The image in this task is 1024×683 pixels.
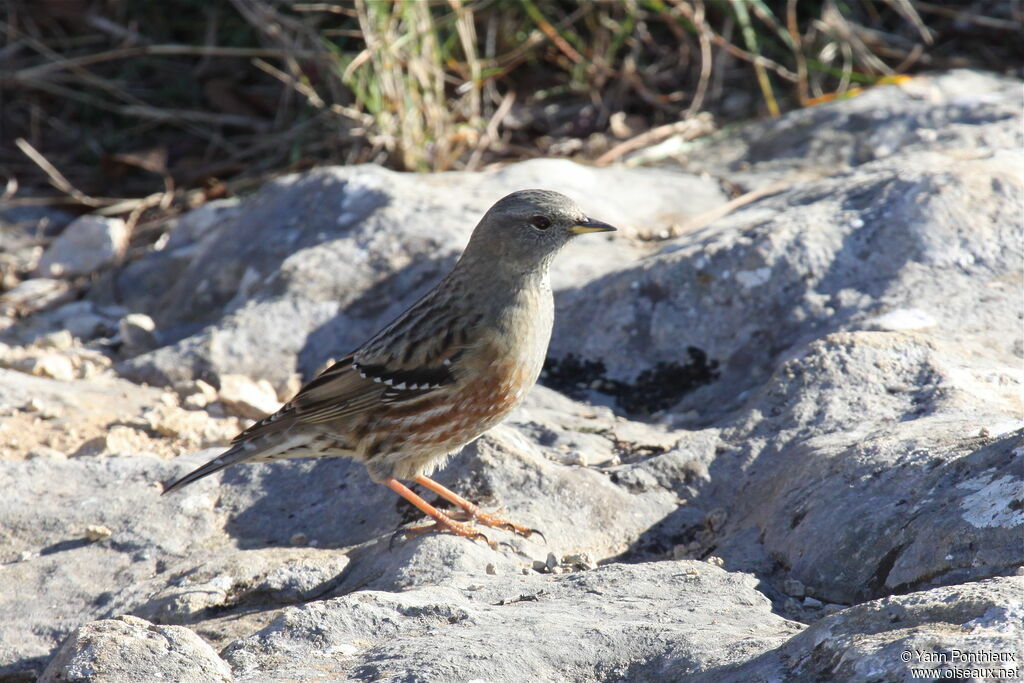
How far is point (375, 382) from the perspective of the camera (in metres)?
4.64

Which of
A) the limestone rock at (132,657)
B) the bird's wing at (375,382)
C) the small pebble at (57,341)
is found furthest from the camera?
the small pebble at (57,341)

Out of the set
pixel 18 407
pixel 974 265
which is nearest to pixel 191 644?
pixel 18 407

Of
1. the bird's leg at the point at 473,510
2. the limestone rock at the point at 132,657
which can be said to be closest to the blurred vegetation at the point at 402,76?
the bird's leg at the point at 473,510

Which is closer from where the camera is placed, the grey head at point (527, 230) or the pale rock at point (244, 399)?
the grey head at point (527, 230)

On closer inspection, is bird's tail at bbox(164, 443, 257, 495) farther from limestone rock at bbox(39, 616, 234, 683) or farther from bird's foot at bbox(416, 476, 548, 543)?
limestone rock at bbox(39, 616, 234, 683)

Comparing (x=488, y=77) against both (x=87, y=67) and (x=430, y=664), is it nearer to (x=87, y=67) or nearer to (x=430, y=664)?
(x=87, y=67)

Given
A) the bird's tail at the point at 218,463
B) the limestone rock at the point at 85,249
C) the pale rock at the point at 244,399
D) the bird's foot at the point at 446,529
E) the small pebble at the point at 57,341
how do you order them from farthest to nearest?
the limestone rock at the point at 85,249 → the small pebble at the point at 57,341 → the pale rock at the point at 244,399 → the bird's tail at the point at 218,463 → the bird's foot at the point at 446,529

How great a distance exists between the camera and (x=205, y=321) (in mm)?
6578

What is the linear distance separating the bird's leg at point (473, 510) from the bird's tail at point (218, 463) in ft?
2.39

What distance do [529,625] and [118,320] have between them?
493cm

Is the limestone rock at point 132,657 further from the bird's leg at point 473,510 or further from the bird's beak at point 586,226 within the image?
the bird's beak at point 586,226

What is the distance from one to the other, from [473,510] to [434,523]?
0.54ft

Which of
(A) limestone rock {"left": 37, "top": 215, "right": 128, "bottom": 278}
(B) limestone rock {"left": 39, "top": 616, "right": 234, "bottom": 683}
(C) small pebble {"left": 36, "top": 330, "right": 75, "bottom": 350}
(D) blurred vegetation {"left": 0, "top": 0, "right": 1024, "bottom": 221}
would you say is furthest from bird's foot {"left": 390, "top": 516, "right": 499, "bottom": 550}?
(A) limestone rock {"left": 37, "top": 215, "right": 128, "bottom": 278}

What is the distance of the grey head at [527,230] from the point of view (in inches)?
187
